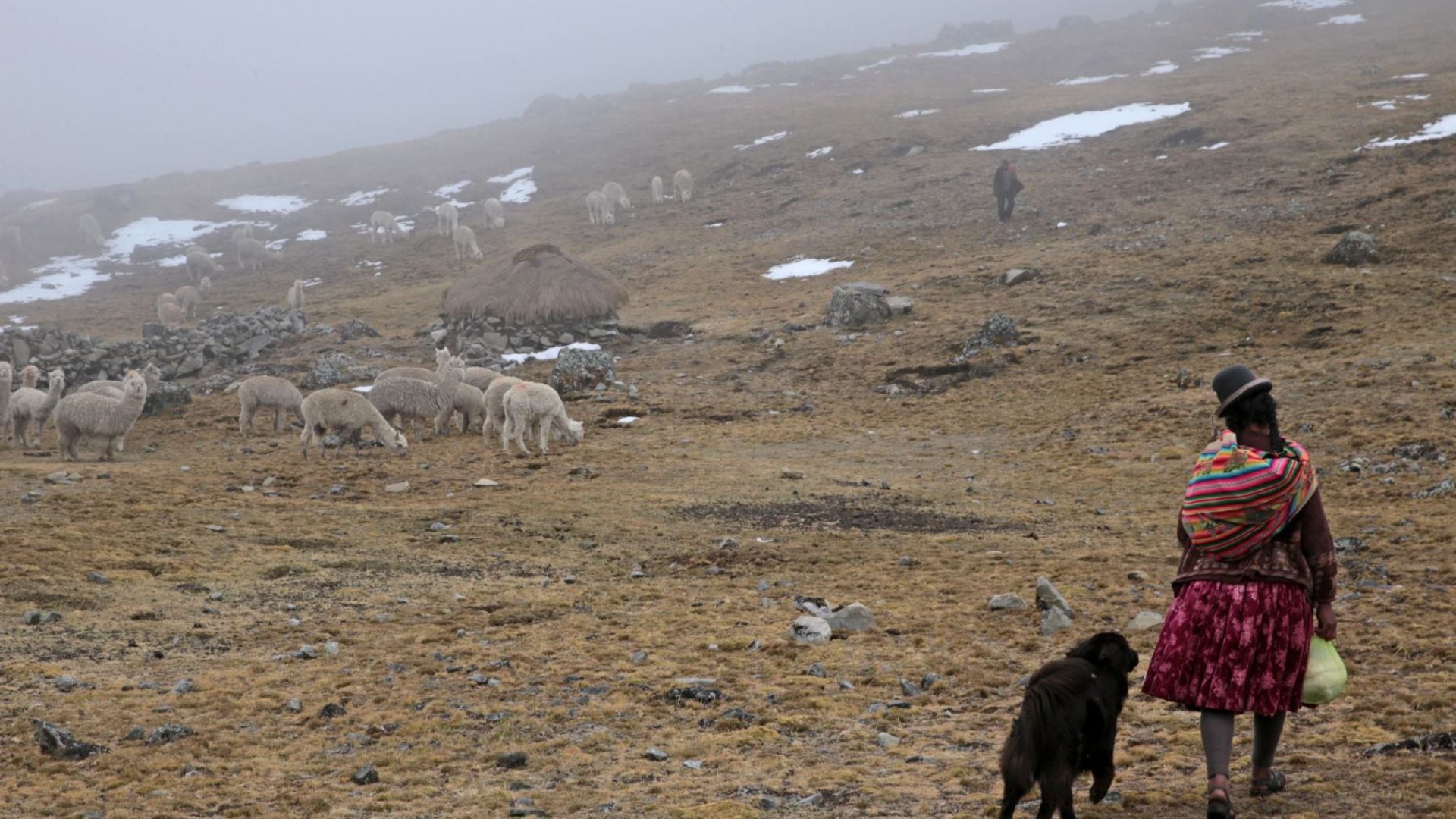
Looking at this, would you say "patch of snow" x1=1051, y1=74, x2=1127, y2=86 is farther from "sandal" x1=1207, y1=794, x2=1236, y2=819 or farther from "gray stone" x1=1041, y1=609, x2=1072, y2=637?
"sandal" x1=1207, y1=794, x2=1236, y2=819

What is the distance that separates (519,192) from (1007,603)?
2237 inches

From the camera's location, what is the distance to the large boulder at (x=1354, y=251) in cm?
2172

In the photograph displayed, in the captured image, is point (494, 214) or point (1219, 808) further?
point (494, 214)

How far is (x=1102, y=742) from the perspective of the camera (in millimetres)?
4805

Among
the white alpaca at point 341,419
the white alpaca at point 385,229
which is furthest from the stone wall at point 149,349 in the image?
the white alpaca at point 385,229

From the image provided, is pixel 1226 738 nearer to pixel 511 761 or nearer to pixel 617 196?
pixel 511 761

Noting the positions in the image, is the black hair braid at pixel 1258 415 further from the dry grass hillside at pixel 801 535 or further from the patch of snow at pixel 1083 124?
the patch of snow at pixel 1083 124

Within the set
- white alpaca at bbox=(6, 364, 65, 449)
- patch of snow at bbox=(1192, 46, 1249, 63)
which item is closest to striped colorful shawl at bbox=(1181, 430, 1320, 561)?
white alpaca at bbox=(6, 364, 65, 449)

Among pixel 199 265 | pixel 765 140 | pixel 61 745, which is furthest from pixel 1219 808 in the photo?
pixel 765 140

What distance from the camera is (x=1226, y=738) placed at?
4676 mm

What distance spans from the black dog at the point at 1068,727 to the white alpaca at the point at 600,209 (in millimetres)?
44191

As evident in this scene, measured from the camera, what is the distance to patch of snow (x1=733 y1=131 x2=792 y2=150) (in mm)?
57062

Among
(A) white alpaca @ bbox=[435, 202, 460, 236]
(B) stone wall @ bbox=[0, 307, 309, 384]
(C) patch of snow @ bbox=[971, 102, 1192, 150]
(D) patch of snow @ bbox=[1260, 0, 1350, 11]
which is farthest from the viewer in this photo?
(D) patch of snow @ bbox=[1260, 0, 1350, 11]

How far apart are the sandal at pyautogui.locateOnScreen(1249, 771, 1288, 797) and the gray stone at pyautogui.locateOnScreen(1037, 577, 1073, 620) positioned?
352 cm
